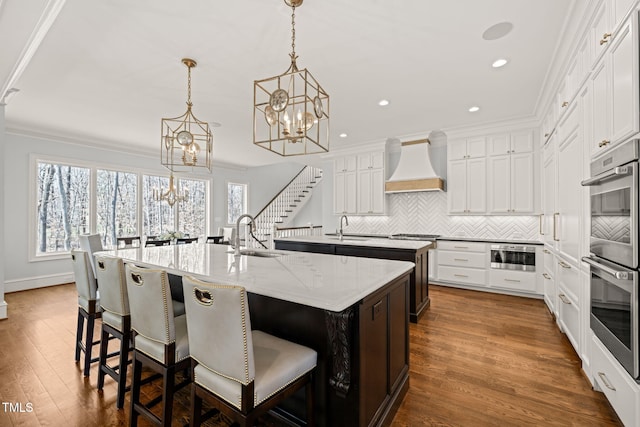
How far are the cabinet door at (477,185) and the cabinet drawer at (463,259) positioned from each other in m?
0.82

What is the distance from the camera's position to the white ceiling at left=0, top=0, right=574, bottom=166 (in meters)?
2.27

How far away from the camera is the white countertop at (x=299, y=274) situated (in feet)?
4.41

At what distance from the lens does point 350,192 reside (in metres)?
6.62

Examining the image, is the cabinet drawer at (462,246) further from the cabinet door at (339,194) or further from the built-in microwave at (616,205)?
the built-in microwave at (616,205)

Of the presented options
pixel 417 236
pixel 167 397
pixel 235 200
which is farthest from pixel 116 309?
pixel 235 200

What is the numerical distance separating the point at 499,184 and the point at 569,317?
2773mm

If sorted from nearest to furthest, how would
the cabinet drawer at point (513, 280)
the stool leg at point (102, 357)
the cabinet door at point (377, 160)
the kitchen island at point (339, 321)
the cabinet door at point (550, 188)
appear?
the kitchen island at point (339, 321) < the stool leg at point (102, 357) < the cabinet door at point (550, 188) < the cabinet drawer at point (513, 280) < the cabinet door at point (377, 160)

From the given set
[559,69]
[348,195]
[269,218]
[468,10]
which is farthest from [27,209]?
[559,69]

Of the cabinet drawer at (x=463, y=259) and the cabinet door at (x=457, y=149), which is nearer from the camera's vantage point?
the cabinet drawer at (x=463, y=259)

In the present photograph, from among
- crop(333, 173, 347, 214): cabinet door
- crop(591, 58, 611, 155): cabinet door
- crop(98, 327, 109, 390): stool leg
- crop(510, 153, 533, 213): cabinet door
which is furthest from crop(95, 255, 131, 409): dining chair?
crop(510, 153, 533, 213): cabinet door

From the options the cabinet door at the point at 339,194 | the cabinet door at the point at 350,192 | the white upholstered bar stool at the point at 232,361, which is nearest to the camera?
the white upholstered bar stool at the point at 232,361

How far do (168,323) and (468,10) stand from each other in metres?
3.06

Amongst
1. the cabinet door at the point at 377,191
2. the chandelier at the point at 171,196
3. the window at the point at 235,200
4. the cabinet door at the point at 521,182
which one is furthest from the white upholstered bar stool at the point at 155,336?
the window at the point at 235,200

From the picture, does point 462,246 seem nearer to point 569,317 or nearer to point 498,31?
point 569,317
